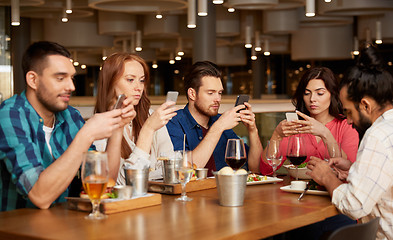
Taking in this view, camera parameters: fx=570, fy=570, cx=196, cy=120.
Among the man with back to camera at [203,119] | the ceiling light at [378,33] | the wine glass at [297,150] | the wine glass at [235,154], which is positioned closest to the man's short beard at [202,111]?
the man with back to camera at [203,119]

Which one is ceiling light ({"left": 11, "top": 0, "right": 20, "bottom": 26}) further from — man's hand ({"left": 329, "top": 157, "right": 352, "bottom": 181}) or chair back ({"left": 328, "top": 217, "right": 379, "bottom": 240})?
chair back ({"left": 328, "top": 217, "right": 379, "bottom": 240})

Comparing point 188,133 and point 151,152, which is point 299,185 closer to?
point 151,152

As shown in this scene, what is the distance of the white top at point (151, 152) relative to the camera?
301cm

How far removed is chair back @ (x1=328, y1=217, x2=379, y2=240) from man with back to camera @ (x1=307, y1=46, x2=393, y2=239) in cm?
25

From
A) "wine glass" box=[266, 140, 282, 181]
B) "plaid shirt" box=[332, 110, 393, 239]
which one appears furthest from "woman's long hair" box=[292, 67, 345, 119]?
"plaid shirt" box=[332, 110, 393, 239]

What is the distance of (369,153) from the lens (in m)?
2.46

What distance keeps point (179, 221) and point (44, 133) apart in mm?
952

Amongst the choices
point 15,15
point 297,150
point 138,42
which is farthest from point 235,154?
point 138,42

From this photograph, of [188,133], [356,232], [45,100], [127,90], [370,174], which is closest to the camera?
[356,232]

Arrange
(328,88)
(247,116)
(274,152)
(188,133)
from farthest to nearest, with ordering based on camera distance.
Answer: (328,88)
(188,133)
(247,116)
(274,152)

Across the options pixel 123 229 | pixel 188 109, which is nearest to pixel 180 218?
pixel 123 229

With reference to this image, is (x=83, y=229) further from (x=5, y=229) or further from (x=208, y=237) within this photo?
(x=208, y=237)

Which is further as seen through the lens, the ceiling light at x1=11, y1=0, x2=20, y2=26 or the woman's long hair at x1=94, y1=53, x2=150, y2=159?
the ceiling light at x1=11, y1=0, x2=20, y2=26

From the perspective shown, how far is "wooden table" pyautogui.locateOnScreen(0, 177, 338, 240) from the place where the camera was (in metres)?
1.98
